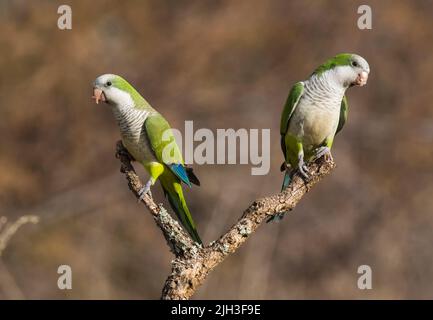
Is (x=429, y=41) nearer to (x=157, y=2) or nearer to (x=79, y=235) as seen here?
(x=157, y=2)

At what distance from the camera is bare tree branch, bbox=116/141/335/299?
3.94m

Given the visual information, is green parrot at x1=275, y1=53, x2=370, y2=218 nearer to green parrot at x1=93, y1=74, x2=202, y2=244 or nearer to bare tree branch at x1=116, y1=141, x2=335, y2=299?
green parrot at x1=93, y1=74, x2=202, y2=244

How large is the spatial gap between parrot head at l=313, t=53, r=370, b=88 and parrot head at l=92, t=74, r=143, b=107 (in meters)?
1.40

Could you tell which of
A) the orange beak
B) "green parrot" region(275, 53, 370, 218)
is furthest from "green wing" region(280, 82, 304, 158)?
the orange beak

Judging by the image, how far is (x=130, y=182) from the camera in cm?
458

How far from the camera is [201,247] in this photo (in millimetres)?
4137

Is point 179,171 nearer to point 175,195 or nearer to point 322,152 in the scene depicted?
point 175,195

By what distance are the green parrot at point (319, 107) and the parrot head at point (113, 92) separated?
1183 millimetres

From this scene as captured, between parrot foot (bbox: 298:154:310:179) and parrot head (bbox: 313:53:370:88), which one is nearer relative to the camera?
parrot foot (bbox: 298:154:310:179)

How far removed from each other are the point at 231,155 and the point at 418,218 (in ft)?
12.1

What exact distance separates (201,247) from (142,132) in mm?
1045

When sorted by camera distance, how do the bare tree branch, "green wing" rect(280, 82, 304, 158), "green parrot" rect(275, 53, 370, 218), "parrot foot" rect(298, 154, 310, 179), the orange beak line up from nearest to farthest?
the bare tree branch
"parrot foot" rect(298, 154, 310, 179)
the orange beak
"green parrot" rect(275, 53, 370, 218)
"green wing" rect(280, 82, 304, 158)

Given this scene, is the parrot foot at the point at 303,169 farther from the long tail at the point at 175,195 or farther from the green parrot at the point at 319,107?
the long tail at the point at 175,195
